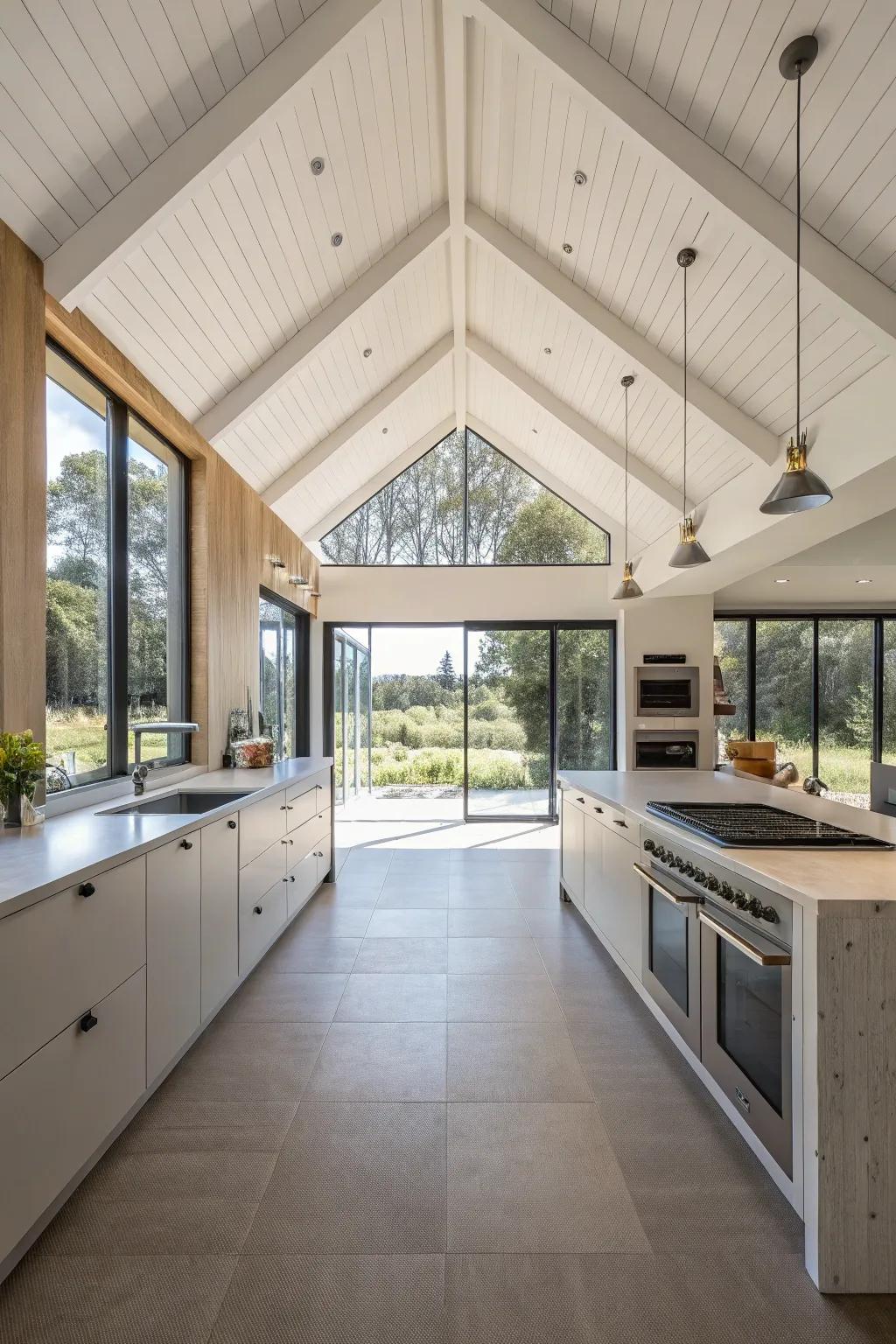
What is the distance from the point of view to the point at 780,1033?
5.39 feet

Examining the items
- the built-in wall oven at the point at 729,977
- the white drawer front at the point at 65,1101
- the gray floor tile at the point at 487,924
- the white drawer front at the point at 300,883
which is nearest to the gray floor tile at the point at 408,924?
the gray floor tile at the point at 487,924

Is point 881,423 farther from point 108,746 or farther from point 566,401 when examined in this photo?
point 108,746

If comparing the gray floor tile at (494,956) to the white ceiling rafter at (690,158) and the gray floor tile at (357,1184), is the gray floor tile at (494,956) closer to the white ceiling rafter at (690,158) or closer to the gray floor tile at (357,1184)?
the gray floor tile at (357,1184)

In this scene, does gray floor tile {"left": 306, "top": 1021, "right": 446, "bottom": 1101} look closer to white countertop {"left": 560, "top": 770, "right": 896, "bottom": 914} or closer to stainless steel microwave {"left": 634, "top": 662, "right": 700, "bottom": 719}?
white countertop {"left": 560, "top": 770, "right": 896, "bottom": 914}

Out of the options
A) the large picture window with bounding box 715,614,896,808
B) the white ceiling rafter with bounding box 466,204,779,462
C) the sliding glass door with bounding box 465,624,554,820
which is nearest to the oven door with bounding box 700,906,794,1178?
the white ceiling rafter with bounding box 466,204,779,462

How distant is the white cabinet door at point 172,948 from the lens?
2068 mm

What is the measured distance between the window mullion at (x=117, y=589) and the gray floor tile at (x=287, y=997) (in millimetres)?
1234

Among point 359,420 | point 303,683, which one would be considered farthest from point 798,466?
point 303,683

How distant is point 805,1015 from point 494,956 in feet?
6.90

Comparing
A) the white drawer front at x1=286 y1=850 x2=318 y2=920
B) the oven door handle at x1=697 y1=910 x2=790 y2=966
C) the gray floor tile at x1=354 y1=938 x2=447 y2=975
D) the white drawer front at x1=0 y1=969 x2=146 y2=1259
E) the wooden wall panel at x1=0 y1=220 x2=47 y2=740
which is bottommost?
the gray floor tile at x1=354 y1=938 x2=447 y2=975

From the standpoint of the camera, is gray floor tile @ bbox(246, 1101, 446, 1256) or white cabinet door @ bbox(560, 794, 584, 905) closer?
gray floor tile @ bbox(246, 1101, 446, 1256)

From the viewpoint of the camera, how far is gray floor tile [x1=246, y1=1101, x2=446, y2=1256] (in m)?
1.65

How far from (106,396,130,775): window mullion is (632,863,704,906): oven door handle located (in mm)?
2515

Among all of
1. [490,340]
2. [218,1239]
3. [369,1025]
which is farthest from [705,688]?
[218,1239]
